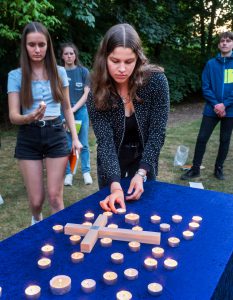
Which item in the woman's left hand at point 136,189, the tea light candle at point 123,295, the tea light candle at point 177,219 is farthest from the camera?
the woman's left hand at point 136,189

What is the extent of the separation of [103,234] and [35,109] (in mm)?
1346

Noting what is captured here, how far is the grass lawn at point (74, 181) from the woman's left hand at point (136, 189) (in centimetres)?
178

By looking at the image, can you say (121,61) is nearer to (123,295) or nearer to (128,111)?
(128,111)

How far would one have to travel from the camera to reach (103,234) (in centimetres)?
141

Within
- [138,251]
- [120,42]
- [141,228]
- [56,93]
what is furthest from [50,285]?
[56,93]

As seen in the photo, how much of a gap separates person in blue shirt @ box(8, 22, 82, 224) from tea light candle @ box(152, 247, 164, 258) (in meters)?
1.34

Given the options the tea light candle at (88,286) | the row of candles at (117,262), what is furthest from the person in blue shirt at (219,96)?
the tea light candle at (88,286)

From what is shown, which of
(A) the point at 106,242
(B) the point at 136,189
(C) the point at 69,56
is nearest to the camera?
(A) the point at 106,242

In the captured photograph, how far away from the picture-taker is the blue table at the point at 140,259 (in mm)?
1101

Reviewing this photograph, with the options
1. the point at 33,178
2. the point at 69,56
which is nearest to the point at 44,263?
the point at 33,178

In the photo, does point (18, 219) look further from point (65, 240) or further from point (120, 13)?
point (120, 13)

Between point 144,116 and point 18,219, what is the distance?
2.05m

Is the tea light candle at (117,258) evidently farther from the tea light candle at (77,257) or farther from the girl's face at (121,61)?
the girl's face at (121,61)

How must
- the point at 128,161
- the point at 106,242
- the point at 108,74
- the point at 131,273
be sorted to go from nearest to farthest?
the point at 131,273
the point at 106,242
the point at 108,74
the point at 128,161
